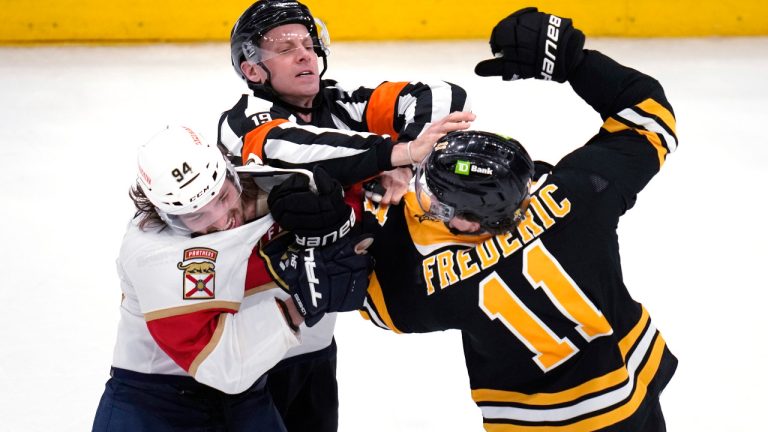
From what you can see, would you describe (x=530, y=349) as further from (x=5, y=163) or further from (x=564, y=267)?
(x=5, y=163)

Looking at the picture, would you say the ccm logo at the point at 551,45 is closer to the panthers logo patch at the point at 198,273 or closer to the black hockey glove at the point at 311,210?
the black hockey glove at the point at 311,210

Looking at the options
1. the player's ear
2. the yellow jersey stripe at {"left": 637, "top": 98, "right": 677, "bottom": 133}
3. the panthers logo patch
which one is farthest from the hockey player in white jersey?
the yellow jersey stripe at {"left": 637, "top": 98, "right": 677, "bottom": 133}

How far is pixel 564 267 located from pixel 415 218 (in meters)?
0.34

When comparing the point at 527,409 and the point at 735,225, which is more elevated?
the point at 527,409

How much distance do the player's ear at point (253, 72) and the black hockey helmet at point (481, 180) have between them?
0.97m

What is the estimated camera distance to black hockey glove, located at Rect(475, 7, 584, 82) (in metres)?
2.39

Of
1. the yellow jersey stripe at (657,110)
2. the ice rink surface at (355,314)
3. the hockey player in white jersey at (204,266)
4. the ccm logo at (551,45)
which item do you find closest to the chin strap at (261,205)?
the hockey player in white jersey at (204,266)

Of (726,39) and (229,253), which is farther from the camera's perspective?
(726,39)

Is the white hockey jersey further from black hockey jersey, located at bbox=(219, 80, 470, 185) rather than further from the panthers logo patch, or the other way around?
black hockey jersey, located at bbox=(219, 80, 470, 185)

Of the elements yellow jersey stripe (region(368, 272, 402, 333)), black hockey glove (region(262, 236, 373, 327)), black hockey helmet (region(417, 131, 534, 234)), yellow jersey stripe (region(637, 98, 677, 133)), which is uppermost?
A: black hockey helmet (region(417, 131, 534, 234))

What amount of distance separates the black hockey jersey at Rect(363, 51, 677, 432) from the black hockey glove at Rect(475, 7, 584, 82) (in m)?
0.23

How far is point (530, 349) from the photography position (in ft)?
6.87

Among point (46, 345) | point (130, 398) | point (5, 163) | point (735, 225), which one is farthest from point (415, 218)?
point (5, 163)

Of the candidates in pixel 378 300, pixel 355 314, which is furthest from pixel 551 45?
pixel 355 314
